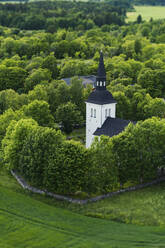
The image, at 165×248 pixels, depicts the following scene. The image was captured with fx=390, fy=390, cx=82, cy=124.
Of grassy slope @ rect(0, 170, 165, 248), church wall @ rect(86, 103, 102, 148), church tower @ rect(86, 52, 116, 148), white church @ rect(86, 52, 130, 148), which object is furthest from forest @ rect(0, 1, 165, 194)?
Answer: church tower @ rect(86, 52, 116, 148)

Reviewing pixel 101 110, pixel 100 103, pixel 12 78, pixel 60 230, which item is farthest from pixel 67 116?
pixel 60 230

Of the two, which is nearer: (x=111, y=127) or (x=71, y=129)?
(x=111, y=127)

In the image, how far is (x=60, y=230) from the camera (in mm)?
44188

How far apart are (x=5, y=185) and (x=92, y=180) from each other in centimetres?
1463

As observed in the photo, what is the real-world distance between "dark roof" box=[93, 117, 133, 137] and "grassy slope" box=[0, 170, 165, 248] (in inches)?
717

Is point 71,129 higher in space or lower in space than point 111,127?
lower

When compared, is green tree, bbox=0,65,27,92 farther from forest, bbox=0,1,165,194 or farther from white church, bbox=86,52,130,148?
white church, bbox=86,52,130,148

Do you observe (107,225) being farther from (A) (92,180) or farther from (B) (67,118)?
(B) (67,118)

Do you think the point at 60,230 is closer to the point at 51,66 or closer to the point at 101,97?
the point at 101,97

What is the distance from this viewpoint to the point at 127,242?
4066 cm

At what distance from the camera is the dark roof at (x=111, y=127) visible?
214 ft

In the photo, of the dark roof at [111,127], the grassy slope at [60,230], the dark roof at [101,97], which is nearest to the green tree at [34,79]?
the dark roof at [101,97]

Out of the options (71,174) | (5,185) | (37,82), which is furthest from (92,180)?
(37,82)

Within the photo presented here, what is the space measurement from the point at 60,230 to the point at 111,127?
26.1 meters
